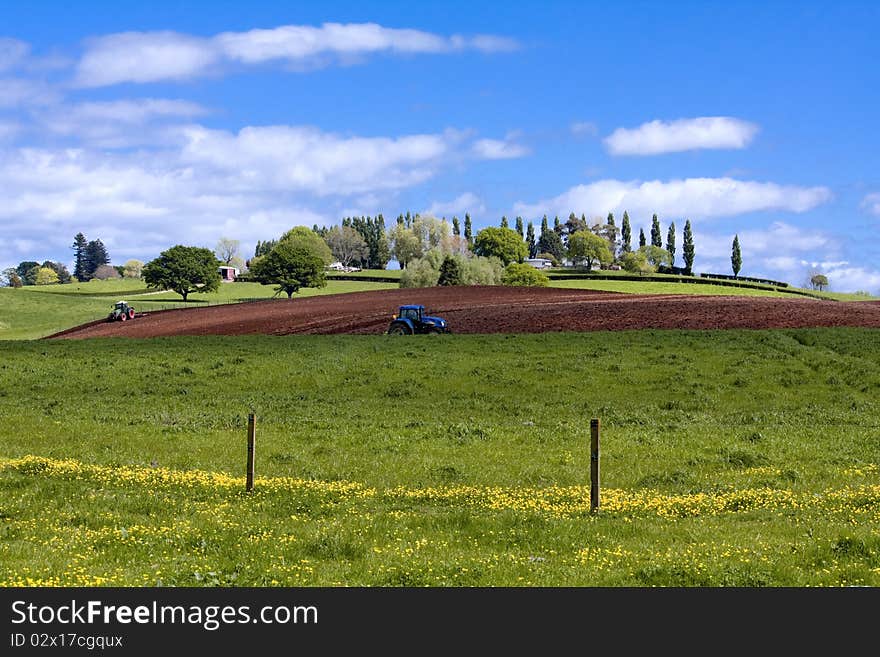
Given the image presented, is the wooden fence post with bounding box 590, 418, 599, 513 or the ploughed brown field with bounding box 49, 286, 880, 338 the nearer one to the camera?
the wooden fence post with bounding box 590, 418, 599, 513

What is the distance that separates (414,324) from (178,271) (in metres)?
101

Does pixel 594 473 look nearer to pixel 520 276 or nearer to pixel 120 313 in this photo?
pixel 120 313

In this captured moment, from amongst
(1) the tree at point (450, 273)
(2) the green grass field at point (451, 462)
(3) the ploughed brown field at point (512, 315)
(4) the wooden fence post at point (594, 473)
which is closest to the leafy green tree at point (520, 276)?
(1) the tree at point (450, 273)

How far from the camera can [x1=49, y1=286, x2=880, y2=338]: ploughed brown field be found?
55.5 metres

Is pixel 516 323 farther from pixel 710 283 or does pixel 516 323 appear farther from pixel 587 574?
pixel 710 283

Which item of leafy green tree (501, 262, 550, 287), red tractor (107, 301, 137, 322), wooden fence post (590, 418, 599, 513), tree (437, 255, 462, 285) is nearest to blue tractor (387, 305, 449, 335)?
wooden fence post (590, 418, 599, 513)

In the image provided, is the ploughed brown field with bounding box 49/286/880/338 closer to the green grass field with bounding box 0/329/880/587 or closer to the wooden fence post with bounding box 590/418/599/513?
the green grass field with bounding box 0/329/880/587

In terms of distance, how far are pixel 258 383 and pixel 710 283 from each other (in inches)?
6244

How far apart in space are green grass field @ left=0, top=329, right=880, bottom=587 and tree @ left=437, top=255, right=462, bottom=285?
271 ft

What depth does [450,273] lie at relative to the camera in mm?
135000

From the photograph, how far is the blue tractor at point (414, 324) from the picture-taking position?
180 feet

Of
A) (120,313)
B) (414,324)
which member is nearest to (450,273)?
(120,313)

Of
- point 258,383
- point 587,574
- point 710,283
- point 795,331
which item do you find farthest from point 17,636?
point 710,283

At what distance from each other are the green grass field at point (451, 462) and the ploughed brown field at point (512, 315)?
5.86 m
